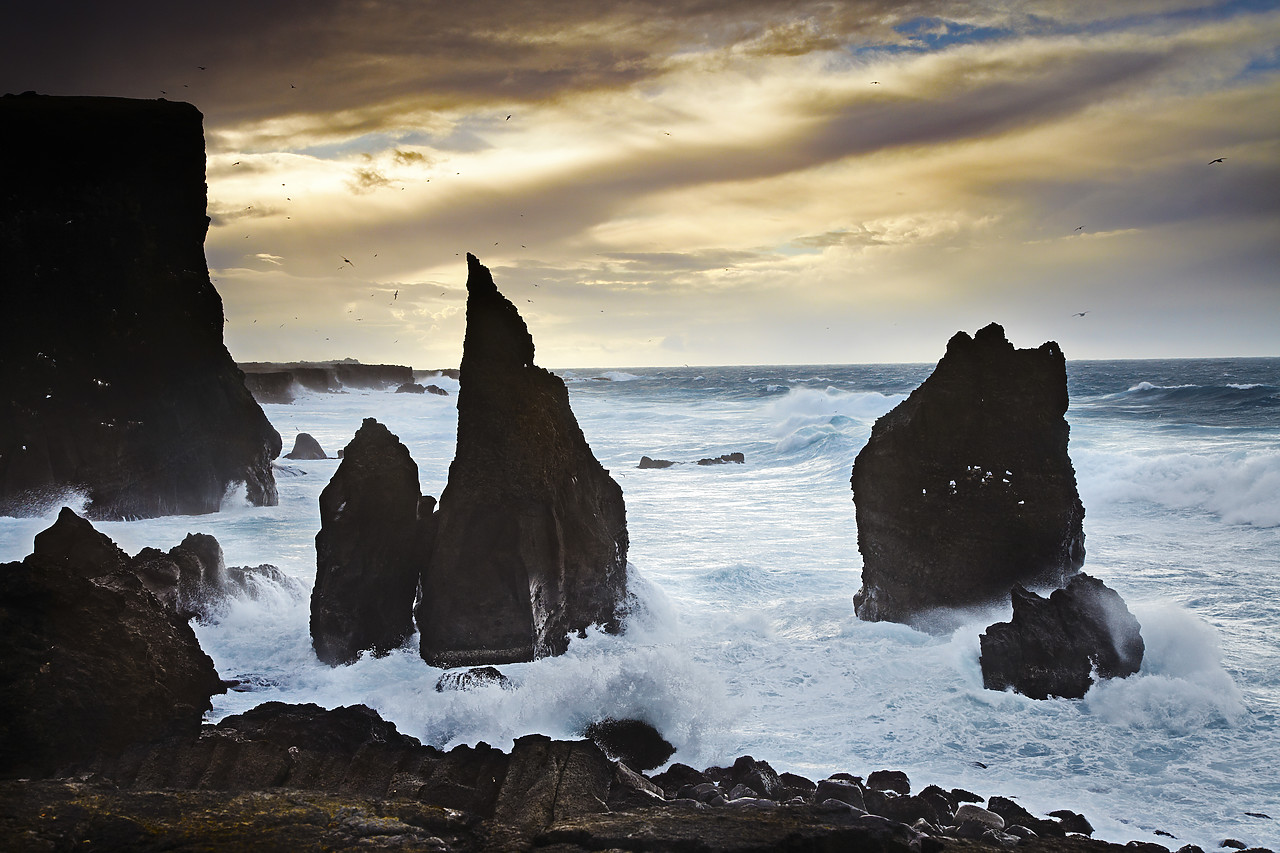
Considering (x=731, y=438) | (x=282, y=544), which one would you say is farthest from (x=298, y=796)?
(x=731, y=438)

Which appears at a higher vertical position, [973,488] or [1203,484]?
[973,488]

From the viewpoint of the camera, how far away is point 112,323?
820 inches

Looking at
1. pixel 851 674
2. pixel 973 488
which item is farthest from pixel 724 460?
pixel 851 674

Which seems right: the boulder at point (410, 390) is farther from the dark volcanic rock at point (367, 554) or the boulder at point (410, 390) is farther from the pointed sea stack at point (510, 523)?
the dark volcanic rock at point (367, 554)

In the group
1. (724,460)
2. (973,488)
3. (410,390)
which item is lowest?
(724,460)

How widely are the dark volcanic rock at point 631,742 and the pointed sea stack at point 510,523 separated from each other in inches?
70.7

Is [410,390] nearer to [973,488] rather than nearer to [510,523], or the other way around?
[510,523]

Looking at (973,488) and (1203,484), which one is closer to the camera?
(973,488)

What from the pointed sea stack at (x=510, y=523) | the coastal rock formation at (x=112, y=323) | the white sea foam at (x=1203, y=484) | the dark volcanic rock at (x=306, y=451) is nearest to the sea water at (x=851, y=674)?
the white sea foam at (x=1203, y=484)

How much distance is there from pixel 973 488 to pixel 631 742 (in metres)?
6.26

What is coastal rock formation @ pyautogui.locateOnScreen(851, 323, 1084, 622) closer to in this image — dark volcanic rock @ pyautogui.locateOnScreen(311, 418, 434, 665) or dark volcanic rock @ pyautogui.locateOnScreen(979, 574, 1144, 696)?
dark volcanic rock @ pyautogui.locateOnScreen(979, 574, 1144, 696)

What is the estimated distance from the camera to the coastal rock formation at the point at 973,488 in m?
11.9

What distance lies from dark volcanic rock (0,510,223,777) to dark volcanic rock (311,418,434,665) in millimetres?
1848

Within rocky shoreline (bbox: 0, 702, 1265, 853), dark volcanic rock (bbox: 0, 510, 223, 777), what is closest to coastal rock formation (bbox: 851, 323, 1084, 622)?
rocky shoreline (bbox: 0, 702, 1265, 853)
